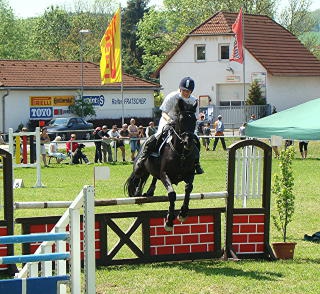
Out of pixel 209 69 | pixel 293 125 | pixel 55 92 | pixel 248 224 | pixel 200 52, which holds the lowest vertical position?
pixel 248 224

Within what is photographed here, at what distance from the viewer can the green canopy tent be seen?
1204 centimetres

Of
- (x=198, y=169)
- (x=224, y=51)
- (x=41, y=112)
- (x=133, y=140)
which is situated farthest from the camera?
(x=224, y=51)

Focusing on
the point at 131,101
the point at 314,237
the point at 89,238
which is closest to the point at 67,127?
the point at 131,101

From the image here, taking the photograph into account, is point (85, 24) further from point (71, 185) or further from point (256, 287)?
point (256, 287)

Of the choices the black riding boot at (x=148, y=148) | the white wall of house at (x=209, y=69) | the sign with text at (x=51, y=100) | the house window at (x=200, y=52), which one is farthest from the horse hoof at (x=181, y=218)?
the house window at (x=200, y=52)

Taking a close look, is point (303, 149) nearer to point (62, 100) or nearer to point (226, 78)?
point (62, 100)

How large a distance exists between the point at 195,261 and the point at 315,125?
2533mm

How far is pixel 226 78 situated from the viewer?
66438 millimetres

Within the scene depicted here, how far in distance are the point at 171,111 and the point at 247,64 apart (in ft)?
171

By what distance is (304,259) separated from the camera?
42.4 ft

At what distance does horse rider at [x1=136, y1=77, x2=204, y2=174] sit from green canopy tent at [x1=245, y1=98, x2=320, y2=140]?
89 centimetres

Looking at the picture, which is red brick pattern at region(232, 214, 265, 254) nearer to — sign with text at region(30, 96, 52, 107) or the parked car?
the parked car

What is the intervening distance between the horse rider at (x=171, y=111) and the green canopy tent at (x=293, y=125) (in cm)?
89

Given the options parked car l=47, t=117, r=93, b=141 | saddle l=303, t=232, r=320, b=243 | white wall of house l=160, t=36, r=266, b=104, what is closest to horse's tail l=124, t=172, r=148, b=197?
saddle l=303, t=232, r=320, b=243
